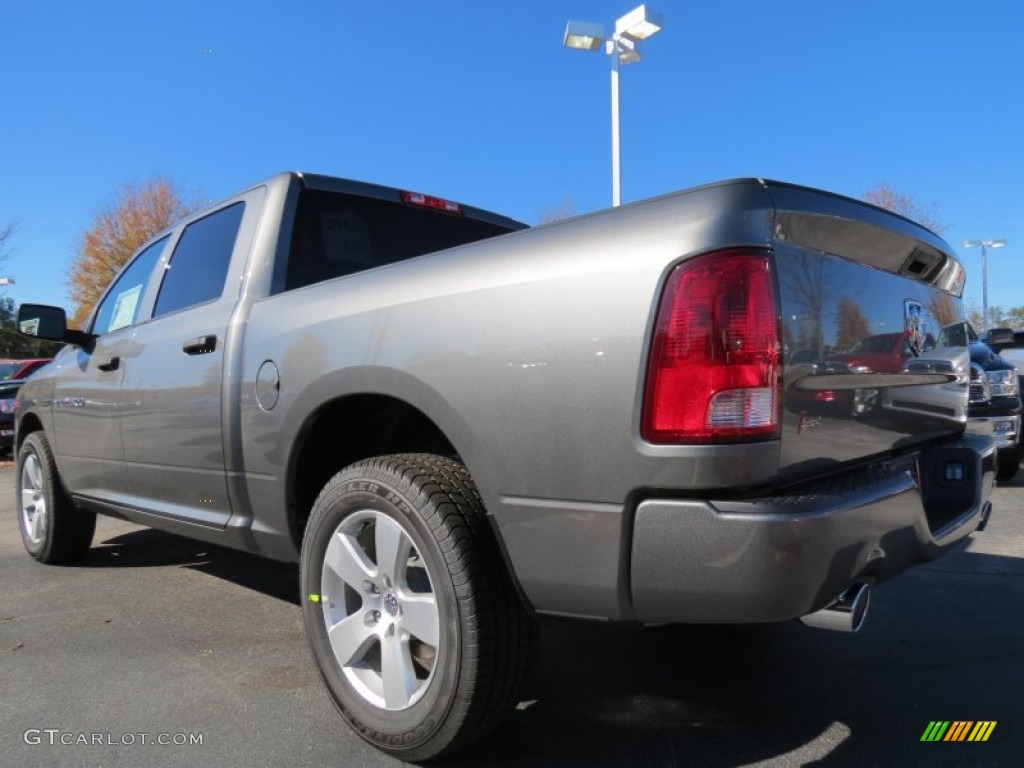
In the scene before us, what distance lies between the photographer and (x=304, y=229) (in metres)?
3.22

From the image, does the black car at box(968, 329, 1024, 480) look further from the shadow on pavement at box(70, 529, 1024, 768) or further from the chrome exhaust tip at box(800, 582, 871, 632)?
the chrome exhaust tip at box(800, 582, 871, 632)

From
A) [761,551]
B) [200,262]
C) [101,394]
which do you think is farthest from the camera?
[101,394]

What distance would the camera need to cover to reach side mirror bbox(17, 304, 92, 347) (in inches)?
164

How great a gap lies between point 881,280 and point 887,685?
1475mm

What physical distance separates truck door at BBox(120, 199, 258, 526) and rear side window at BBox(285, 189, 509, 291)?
0.25 meters

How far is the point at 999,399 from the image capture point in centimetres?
671

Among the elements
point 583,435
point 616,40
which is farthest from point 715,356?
point 616,40

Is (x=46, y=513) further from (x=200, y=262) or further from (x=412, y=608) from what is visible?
(x=412, y=608)

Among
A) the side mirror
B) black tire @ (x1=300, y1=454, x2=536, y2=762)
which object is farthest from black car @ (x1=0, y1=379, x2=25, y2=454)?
black tire @ (x1=300, y1=454, x2=536, y2=762)

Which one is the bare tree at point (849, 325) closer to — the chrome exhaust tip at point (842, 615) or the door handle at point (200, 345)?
the chrome exhaust tip at point (842, 615)

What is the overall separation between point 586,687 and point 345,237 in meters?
2.12

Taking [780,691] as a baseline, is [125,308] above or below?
above

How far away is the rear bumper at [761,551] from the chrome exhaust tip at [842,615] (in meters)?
0.04

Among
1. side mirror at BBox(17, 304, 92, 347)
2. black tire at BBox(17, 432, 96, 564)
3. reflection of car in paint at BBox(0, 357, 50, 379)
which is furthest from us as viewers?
reflection of car in paint at BBox(0, 357, 50, 379)
